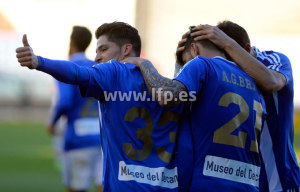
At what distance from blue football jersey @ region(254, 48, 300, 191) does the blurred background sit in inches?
203

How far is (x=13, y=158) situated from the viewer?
40.6 feet

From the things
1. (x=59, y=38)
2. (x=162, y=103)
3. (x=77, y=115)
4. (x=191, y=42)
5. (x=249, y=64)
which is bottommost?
(x=77, y=115)

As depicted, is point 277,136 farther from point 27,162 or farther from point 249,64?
point 27,162

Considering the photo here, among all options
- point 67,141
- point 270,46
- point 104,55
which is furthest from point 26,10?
point 104,55

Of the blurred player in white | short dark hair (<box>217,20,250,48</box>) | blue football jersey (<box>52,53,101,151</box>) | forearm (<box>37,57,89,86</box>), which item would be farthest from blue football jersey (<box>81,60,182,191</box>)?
blue football jersey (<box>52,53,101,151</box>)

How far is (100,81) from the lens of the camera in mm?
3482

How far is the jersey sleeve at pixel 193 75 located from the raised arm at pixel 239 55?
218 mm

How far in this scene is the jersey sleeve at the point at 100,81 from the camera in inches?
136

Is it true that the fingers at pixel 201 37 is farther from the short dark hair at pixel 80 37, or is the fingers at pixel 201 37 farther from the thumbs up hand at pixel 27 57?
the short dark hair at pixel 80 37

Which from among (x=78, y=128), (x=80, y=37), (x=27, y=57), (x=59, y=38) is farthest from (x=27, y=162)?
(x=59, y=38)

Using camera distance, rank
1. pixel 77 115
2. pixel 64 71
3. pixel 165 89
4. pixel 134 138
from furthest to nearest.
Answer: pixel 77 115, pixel 134 138, pixel 165 89, pixel 64 71

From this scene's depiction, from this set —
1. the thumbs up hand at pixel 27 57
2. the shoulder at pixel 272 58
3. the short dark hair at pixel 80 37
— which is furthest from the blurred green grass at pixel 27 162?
the thumbs up hand at pixel 27 57

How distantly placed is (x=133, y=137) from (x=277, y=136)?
3.73 ft

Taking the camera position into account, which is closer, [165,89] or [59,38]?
[165,89]
